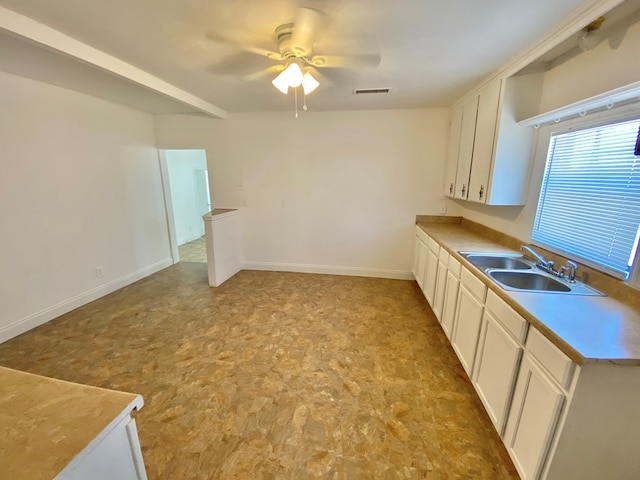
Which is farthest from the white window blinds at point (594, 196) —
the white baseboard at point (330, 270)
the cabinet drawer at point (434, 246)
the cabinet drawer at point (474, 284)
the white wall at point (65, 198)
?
the white wall at point (65, 198)

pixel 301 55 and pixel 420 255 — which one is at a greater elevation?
pixel 301 55

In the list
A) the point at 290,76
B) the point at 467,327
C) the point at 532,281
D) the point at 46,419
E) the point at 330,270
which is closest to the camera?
the point at 46,419

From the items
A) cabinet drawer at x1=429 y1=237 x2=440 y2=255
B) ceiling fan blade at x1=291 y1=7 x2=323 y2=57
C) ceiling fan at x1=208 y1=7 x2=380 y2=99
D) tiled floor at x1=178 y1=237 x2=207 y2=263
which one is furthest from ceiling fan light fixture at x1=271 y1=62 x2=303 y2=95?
tiled floor at x1=178 y1=237 x2=207 y2=263

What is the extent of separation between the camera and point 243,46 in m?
1.96

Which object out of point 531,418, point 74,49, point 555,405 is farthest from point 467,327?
point 74,49

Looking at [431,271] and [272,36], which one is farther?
[431,271]

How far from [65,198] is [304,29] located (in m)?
3.28

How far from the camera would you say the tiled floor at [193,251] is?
520cm

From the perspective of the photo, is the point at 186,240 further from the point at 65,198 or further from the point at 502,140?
the point at 502,140

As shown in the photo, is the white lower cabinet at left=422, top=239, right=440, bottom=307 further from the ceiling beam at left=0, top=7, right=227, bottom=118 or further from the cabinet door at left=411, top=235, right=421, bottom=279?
the ceiling beam at left=0, top=7, right=227, bottom=118

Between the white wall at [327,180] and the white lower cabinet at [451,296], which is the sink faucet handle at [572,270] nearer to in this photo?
the white lower cabinet at [451,296]

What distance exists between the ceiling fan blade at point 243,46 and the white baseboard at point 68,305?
327 centimetres

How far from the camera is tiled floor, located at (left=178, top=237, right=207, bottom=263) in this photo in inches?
205

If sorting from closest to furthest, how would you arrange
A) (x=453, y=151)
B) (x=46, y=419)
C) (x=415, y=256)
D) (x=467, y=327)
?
(x=46, y=419) → (x=467, y=327) → (x=453, y=151) → (x=415, y=256)
